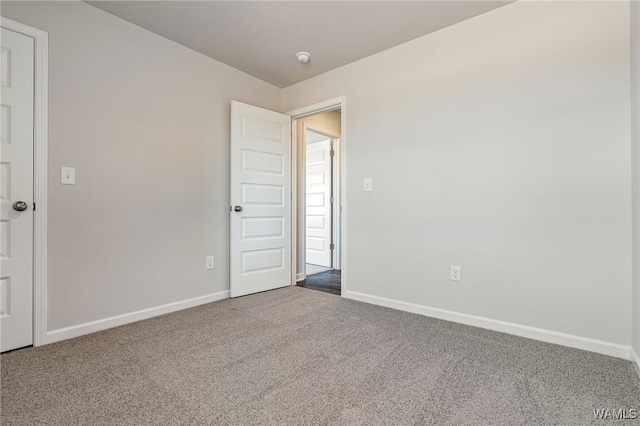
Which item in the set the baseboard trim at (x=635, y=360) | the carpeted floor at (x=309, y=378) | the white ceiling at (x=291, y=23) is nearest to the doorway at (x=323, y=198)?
the white ceiling at (x=291, y=23)

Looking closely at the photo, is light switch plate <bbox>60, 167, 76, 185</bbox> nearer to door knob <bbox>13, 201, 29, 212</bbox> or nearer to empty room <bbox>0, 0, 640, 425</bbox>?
empty room <bbox>0, 0, 640, 425</bbox>

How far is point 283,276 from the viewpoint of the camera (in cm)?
345

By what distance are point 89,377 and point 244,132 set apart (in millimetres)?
2296

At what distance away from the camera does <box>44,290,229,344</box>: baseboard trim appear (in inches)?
79.4

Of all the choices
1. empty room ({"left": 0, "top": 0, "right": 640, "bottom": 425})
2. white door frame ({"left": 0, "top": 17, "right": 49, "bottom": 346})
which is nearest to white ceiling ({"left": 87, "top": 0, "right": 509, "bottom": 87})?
empty room ({"left": 0, "top": 0, "right": 640, "bottom": 425})

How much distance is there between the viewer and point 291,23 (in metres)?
2.36

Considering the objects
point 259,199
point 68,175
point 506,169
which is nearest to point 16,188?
point 68,175

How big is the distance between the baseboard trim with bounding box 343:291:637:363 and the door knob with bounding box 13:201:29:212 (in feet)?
8.70

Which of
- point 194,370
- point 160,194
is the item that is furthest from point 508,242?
point 160,194

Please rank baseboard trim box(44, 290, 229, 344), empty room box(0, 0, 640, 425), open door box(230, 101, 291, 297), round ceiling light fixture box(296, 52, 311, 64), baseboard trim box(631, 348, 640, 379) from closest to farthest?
empty room box(0, 0, 640, 425), baseboard trim box(631, 348, 640, 379), baseboard trim box(44, 290, 229, 344), round ceiling light fixture box(296, 52, 311, 64), open door box(230, 101, 291, 297)

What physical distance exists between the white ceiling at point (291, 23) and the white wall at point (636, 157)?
32.0 inches

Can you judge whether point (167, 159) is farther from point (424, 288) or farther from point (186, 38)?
point (424, 288)

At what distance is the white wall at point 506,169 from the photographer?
1841mm

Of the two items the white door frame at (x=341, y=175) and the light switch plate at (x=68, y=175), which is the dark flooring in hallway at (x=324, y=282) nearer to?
the white door frame at (x=341, y=175)
